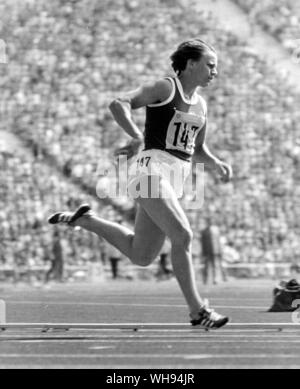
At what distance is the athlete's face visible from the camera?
30.1ft

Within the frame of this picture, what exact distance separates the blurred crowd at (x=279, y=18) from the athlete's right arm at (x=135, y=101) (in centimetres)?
2827

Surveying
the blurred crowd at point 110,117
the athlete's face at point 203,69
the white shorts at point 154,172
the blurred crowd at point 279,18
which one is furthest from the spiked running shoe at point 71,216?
the blurred crowd at point 279,18

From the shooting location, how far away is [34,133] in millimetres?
30203

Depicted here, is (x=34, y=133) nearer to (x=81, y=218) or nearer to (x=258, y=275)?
(x=258, y=275)

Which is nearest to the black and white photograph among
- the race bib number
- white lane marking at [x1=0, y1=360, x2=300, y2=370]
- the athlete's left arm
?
the athlete's left arm

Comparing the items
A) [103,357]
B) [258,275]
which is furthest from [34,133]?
[103,357]

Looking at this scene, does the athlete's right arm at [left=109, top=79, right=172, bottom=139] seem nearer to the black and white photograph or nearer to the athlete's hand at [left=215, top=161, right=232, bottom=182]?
the athlete's hand at [left=215, top=161, right=232, bottom=182]

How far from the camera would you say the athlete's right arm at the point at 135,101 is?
8453mm

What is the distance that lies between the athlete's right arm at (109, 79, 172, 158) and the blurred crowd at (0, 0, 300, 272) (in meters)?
18.4

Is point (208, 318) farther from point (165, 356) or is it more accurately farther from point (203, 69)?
point (203, 69)

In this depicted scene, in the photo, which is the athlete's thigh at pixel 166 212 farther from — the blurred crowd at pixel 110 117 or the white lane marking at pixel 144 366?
the blurred crowd at pixel 110 117

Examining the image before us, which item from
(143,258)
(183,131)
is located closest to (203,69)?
(183,131)

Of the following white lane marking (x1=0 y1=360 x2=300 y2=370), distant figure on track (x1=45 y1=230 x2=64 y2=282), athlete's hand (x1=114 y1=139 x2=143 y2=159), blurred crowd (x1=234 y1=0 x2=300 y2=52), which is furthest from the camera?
blurred crowd (x1=234 y1=0 x2=300 y2=52)

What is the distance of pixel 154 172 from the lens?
891 cm
